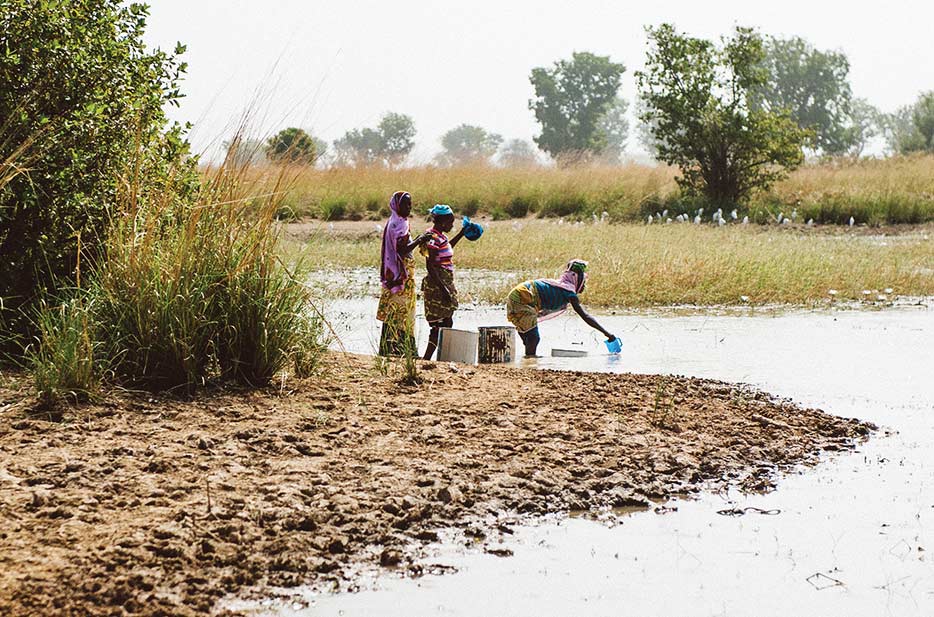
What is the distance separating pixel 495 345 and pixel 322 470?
3814 mm

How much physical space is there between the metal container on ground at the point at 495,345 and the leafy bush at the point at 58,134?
2689 millimetres

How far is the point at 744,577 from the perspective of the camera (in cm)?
409

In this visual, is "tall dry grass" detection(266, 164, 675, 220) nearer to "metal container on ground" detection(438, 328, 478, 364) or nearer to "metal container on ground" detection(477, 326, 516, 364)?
"metal container on ground" detection(477, 326, 516, 364)

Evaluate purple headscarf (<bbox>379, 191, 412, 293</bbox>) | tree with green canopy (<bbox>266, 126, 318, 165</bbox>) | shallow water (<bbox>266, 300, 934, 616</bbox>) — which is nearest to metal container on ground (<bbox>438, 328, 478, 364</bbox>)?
purple headscarf (<bbox>379, 191, 412, 293</bbox>)

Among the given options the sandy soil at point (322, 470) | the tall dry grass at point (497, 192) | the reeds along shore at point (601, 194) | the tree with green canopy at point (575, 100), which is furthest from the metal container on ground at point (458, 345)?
the tree with green canopy at point (575, 100)

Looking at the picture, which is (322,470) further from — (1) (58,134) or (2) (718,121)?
(2) (718,121)

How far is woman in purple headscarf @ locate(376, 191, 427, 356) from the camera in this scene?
8.10 metres

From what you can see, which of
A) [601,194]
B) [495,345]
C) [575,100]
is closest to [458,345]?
[495,345]

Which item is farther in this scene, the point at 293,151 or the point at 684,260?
the point at 684,260

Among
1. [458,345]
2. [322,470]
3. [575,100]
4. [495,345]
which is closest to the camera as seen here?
[322,470]

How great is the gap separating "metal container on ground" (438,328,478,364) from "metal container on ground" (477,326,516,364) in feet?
0.82

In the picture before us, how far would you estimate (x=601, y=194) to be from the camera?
2677 centimetres

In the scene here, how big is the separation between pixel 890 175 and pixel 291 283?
82.7ft

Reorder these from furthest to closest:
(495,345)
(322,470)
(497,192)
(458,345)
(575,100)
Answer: (575,100)
(497,192)
(495,345)
(458,345)
(322,470)
